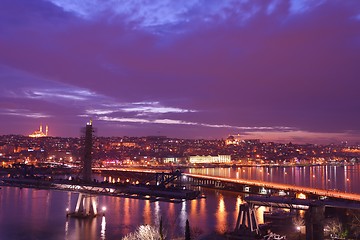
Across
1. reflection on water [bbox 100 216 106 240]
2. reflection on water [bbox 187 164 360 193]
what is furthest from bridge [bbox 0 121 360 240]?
reflection on water [bbox 187 164 360 193]

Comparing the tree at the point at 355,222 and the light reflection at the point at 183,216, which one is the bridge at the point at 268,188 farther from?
the tree at the point at 355,222

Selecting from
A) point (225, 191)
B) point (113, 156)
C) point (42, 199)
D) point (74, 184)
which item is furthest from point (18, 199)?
point (113, 156)

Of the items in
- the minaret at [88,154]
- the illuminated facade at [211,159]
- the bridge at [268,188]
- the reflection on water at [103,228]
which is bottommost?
the reflection on water at [103,228]

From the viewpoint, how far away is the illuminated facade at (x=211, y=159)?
3858 inches

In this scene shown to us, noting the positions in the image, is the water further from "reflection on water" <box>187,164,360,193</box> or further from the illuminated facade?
the illuminated facade

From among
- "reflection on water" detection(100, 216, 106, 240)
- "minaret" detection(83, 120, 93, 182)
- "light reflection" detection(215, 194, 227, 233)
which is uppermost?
"minaret" detection(83, 120, 93, 182)

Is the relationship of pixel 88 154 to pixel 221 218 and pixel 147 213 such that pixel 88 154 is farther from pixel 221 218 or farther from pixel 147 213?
pixel 221 218

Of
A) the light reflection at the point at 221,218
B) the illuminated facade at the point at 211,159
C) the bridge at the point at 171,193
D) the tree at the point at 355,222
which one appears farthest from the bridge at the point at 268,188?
the illuminated facade at the point at 211,159

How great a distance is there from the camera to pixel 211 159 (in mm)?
101062

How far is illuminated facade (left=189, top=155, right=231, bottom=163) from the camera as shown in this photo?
3858 inches

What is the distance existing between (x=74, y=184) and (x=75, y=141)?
320ft

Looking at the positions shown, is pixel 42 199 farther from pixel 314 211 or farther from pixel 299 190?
pixel 314 211

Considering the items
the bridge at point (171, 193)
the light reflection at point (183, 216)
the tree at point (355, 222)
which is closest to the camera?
the bridge at point (171, 193)

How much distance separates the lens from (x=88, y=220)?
2006 centimetres
